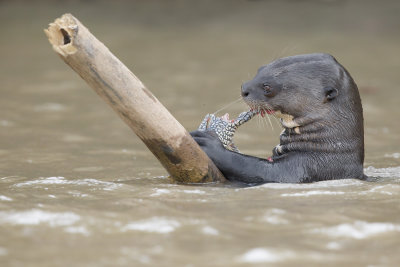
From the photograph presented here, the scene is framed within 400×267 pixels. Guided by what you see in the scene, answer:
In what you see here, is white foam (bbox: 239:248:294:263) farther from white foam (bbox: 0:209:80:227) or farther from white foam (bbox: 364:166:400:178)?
→ white foam (bbox: 364:166:400:178)

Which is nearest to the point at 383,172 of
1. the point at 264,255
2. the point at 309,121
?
the point at 309,121

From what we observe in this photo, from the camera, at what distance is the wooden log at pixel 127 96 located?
135 inches

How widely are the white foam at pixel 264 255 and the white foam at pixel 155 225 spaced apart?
1.37ft

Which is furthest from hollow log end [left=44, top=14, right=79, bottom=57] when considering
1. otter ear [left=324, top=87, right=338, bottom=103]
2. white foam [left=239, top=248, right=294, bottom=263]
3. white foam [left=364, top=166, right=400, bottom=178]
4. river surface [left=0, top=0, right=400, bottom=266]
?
white foam [left=364, top=166, right=400, bottom=178]

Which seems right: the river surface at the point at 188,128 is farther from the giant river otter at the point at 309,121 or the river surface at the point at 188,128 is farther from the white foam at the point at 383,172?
the giant river otter at the point at 309,121

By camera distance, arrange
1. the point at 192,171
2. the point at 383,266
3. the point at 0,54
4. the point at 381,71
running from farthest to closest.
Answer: the point at 0,54
the point at 381,71
the point at 192,171
the point at 383,266

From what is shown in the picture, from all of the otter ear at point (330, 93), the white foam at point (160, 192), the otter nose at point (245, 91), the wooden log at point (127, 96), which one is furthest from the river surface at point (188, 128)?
the otter nose at point (245, 91)

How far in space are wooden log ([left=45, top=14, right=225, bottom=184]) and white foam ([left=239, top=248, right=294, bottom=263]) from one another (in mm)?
1187

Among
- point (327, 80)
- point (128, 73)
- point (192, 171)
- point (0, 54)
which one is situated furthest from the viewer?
point (0, 54)

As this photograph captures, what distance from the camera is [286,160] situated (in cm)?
429

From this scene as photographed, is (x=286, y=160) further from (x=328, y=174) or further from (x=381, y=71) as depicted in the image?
(x=381, y=71)

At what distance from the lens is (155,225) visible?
118 inches

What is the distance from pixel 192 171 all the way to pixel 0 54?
734 cm

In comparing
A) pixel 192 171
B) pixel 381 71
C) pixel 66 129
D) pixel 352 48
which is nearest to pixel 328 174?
pixel 192 171
